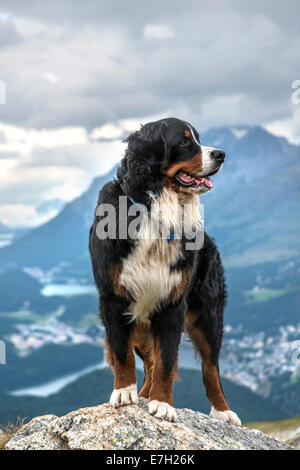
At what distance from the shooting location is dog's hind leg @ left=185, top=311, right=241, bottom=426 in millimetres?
8297

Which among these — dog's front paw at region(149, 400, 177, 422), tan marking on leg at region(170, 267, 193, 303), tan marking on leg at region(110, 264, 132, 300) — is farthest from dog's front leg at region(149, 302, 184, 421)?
tan marking on leg at region(110, 264, 132, 300)

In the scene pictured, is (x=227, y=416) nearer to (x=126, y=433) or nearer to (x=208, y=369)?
(x=208, y=369)

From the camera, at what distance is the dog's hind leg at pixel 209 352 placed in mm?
8297

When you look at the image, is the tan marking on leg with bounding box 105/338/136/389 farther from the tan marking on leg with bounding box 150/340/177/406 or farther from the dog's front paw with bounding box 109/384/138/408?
the tan marking on leg with bounding box 150/340/177/406

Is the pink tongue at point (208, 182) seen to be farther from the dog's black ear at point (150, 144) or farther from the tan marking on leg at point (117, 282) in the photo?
the tan marking on leg at point (117, 282)

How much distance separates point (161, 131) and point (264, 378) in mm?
142927

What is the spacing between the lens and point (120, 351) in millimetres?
7059

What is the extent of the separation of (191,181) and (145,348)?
266 centimetres

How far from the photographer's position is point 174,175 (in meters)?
6.84

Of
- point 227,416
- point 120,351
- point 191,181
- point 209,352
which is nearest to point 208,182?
point 191,181

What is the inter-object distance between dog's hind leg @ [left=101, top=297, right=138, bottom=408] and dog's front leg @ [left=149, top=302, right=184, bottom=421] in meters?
0.32

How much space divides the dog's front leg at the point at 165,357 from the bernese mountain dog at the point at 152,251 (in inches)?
0.5
